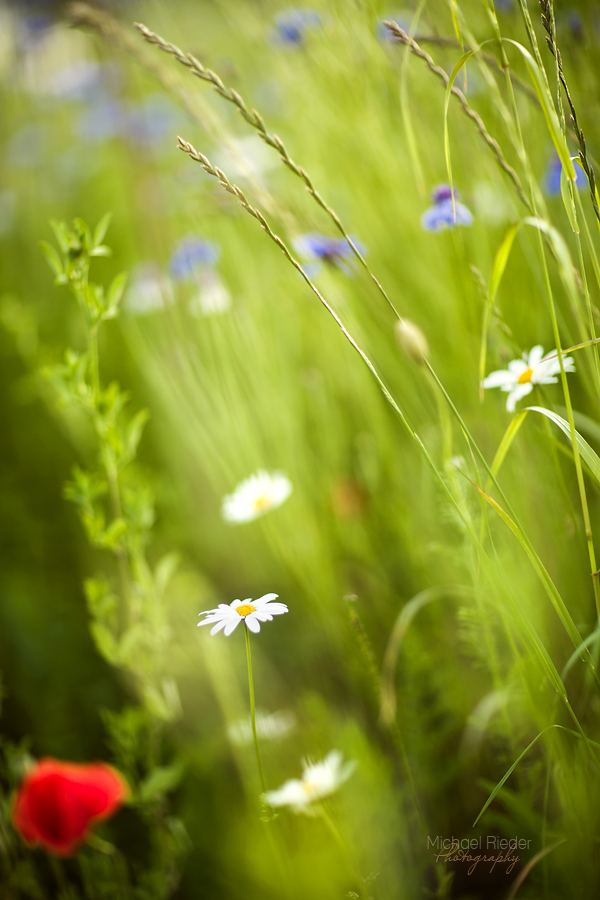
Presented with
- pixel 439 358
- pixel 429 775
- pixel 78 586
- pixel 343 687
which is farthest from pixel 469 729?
pixel 78 586

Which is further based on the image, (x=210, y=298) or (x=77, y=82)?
(x=77, y=82)

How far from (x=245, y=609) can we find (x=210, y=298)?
58cm

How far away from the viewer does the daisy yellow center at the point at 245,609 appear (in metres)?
0.34

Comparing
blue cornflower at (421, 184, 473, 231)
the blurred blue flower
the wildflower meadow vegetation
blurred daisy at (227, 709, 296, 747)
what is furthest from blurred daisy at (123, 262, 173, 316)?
the blurred blue flower

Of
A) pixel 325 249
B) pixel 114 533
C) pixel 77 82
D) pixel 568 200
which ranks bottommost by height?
pixel 114 533

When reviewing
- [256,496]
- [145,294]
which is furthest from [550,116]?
[145,294]

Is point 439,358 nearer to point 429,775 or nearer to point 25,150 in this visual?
point 429,775

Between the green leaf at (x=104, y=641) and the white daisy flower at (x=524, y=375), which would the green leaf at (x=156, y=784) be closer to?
the green leaf at (x=104, y=641)

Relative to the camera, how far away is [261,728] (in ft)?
1.76

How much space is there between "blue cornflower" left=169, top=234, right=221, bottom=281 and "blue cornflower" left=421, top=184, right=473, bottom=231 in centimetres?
40

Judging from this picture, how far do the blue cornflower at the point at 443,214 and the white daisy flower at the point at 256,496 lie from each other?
33 centimetres

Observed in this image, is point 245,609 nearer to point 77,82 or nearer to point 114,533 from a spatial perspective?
point 114,533

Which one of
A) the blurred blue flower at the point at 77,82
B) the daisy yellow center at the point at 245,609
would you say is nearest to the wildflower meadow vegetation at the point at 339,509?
the daisy yellow center at the point at 245,609

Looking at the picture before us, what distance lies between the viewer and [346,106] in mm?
716
